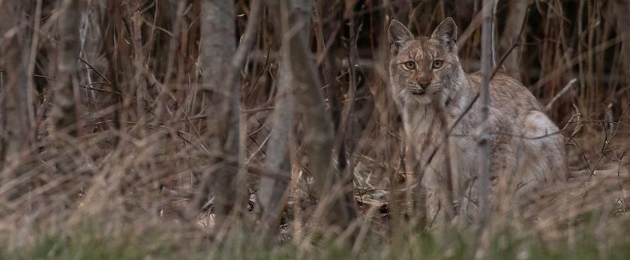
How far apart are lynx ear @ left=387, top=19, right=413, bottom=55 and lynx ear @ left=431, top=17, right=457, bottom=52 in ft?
0.69

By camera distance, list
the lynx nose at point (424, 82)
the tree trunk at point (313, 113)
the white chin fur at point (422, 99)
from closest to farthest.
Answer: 1. the tree trunk at point (313, 113)
2. the lynx nose at point (424, 82)
3. the white chin fur at point (422, 99)

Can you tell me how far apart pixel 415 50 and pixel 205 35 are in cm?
271

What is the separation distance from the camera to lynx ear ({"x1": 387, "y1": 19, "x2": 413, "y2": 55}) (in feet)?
22.9

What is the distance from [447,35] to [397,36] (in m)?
0.38

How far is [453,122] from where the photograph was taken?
693cm

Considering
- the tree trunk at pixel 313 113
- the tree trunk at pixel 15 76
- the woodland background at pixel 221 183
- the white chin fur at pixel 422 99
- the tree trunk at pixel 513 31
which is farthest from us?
the tree trunk at pixel 513 31

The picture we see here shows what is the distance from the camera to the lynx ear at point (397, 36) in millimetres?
6984

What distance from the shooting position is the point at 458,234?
4.25m

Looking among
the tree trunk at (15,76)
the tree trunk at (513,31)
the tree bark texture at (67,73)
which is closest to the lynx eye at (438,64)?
the tree trunk at (513,31)

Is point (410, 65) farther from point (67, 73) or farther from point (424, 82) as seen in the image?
point (67, 73)

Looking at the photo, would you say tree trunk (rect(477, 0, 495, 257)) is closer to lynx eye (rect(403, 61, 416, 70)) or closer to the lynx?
the lynx

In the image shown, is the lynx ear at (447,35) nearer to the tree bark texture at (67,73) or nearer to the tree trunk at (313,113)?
the tree trunk at (313,113)

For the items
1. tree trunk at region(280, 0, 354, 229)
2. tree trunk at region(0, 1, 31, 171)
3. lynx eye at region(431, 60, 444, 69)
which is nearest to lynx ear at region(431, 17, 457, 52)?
lynx eye at region(431, 60, 444, 69)

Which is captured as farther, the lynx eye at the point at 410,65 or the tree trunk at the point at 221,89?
the lynx eye at the point at 410,65
